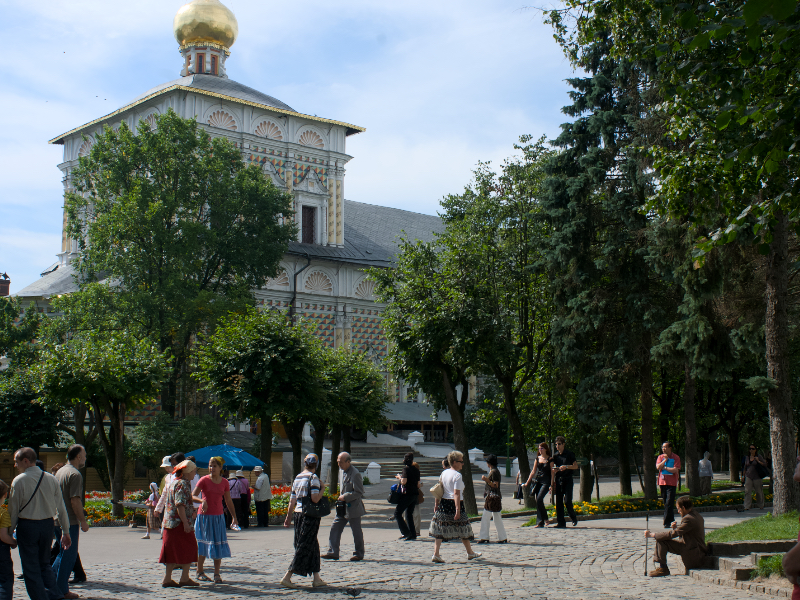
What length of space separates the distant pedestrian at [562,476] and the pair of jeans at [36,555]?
29.6 ft

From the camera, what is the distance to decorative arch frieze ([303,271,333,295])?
46991 millimetres

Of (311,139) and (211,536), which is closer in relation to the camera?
(211,536)

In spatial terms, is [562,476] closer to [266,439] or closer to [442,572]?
[442,572]

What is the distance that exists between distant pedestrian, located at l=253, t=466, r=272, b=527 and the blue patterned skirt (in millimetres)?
8571

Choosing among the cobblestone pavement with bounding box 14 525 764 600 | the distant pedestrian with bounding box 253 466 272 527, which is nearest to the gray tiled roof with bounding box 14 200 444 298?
the distant pedestrian with bounding box 253 466 272 527

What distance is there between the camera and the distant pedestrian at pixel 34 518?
824 cm

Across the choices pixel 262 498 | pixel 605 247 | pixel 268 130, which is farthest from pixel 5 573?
pixel 268 130

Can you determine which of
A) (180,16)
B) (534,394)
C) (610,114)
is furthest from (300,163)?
(610,114)

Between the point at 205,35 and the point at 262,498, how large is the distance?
33878 mm

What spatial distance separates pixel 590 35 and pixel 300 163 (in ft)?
114

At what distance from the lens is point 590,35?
13.4m

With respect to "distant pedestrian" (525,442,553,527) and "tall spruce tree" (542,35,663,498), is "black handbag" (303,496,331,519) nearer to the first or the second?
"distant pedestrian" (525,442,553,527)

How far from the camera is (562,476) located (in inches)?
615

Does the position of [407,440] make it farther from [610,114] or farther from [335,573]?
[335,573]
